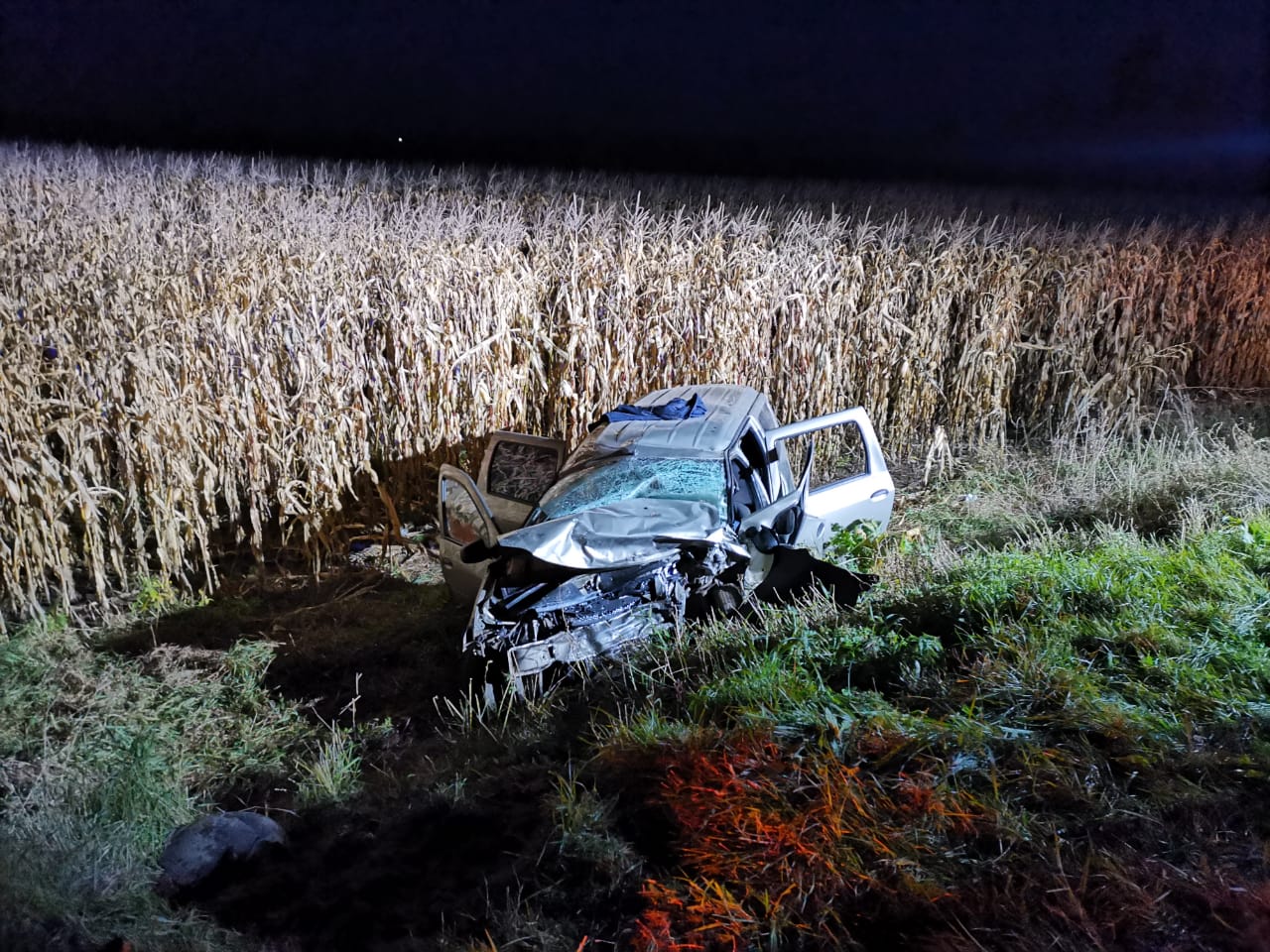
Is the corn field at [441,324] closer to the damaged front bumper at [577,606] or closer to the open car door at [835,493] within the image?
the open car door at [835,493]

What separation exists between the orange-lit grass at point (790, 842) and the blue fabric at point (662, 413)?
1935 millimetres

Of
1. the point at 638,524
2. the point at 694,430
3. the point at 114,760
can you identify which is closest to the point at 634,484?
the point at 638,524

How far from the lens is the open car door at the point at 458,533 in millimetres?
Answer: 3617

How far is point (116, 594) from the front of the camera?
4105mm

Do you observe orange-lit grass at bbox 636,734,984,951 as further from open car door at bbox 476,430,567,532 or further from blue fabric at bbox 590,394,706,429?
open car door at bbox 476,430,567,532

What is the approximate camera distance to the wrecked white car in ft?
10.3

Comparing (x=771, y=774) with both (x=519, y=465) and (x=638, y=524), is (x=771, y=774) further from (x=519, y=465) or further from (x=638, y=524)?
(x=519, y=465)

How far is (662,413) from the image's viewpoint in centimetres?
409

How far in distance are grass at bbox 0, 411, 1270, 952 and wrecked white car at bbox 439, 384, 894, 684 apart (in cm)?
17

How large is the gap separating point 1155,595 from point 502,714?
2280 millimetres

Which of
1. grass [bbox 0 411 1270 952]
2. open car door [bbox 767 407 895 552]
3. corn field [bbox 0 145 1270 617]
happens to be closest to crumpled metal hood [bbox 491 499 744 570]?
grass [bbox 0 411 1270 952]

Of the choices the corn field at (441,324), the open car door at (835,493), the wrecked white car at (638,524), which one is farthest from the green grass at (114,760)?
the open car door at (835,493)

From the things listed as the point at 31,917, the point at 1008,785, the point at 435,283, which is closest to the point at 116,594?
the point at 435,283

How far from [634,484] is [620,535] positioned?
38 cm
